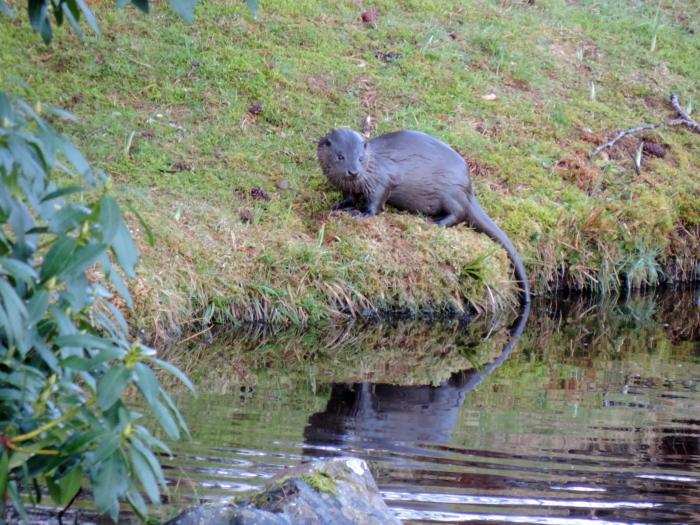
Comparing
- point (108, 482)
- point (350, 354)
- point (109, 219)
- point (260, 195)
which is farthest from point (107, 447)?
point (260, 195)

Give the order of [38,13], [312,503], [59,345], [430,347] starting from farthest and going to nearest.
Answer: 1. [430,347]
2. [312,503]
3. [38,13]
4. [59,345]

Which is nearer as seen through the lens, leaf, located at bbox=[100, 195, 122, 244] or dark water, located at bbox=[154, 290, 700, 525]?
leaf, located at bbox=[100, 195, 122, 244]

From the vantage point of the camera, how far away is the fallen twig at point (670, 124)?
355 inches

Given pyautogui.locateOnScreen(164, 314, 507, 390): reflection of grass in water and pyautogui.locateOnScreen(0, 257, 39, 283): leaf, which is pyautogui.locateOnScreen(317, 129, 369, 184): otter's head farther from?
pyautogui.locateOnScreen(0, 257, 39, 283): leaf

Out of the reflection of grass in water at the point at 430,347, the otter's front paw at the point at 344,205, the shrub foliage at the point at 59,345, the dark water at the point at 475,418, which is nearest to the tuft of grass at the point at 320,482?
the dark water at the point at 475,418

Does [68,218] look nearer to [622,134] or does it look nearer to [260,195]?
[260,195]

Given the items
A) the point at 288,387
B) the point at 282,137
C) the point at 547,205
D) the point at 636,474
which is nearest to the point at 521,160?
the point at 547,205

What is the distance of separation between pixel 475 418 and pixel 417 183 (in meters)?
2.97

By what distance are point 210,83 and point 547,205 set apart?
111 inches

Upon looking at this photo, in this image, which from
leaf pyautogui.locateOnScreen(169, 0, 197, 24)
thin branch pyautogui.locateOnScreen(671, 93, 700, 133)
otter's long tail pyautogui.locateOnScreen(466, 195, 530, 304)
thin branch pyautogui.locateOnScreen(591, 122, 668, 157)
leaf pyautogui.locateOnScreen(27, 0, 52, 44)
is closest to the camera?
leaf pyautogui.locateOnScreen(169, 0, 197, 24)

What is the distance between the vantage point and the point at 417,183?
7406mm

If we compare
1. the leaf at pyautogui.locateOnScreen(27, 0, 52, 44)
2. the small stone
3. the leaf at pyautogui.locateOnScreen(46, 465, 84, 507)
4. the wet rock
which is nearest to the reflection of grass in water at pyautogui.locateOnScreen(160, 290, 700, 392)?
the small stone

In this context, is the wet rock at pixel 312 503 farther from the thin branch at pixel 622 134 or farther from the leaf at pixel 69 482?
the thin branch at pixel 622 134

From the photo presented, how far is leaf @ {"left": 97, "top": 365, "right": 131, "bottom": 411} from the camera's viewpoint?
198 centimetres
